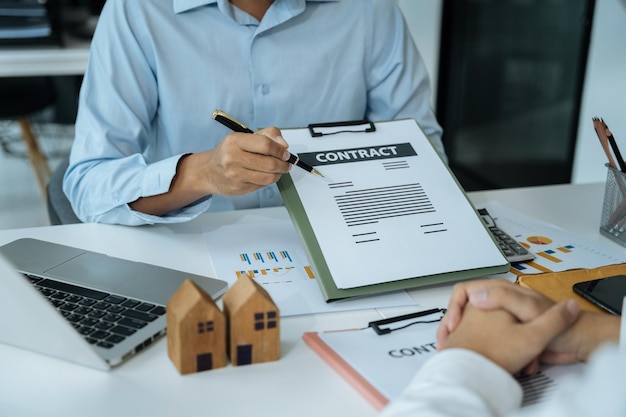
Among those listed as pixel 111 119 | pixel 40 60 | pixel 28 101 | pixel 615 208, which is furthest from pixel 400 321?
pixel 28 101

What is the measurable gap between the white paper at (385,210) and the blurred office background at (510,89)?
1457mm

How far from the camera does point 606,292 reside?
97cm

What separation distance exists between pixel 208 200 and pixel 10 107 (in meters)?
2.09

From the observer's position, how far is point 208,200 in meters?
1.23

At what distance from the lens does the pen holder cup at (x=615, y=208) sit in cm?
122

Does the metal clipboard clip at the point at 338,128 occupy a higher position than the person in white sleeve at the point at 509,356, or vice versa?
the metal clipboard clip at the point at 338,128

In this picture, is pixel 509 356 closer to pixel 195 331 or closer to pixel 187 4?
pixel 195 331

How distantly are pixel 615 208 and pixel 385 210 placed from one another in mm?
421

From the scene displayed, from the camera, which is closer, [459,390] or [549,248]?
[459,390]

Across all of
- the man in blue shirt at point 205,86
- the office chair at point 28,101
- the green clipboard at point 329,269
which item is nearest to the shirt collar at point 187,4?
the man in blue shirt at point 205,86

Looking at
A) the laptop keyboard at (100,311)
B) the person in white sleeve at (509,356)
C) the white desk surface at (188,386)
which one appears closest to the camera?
the person in white sleeve at (509,356)

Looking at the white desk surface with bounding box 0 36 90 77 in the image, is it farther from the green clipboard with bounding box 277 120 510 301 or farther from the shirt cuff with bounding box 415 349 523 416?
the shirt cuff with bounding box 415 349 523 416

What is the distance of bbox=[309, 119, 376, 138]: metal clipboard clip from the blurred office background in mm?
1453

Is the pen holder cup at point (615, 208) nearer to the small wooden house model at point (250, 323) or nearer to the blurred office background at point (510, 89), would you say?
the small wooden house model at point (250, 323)
